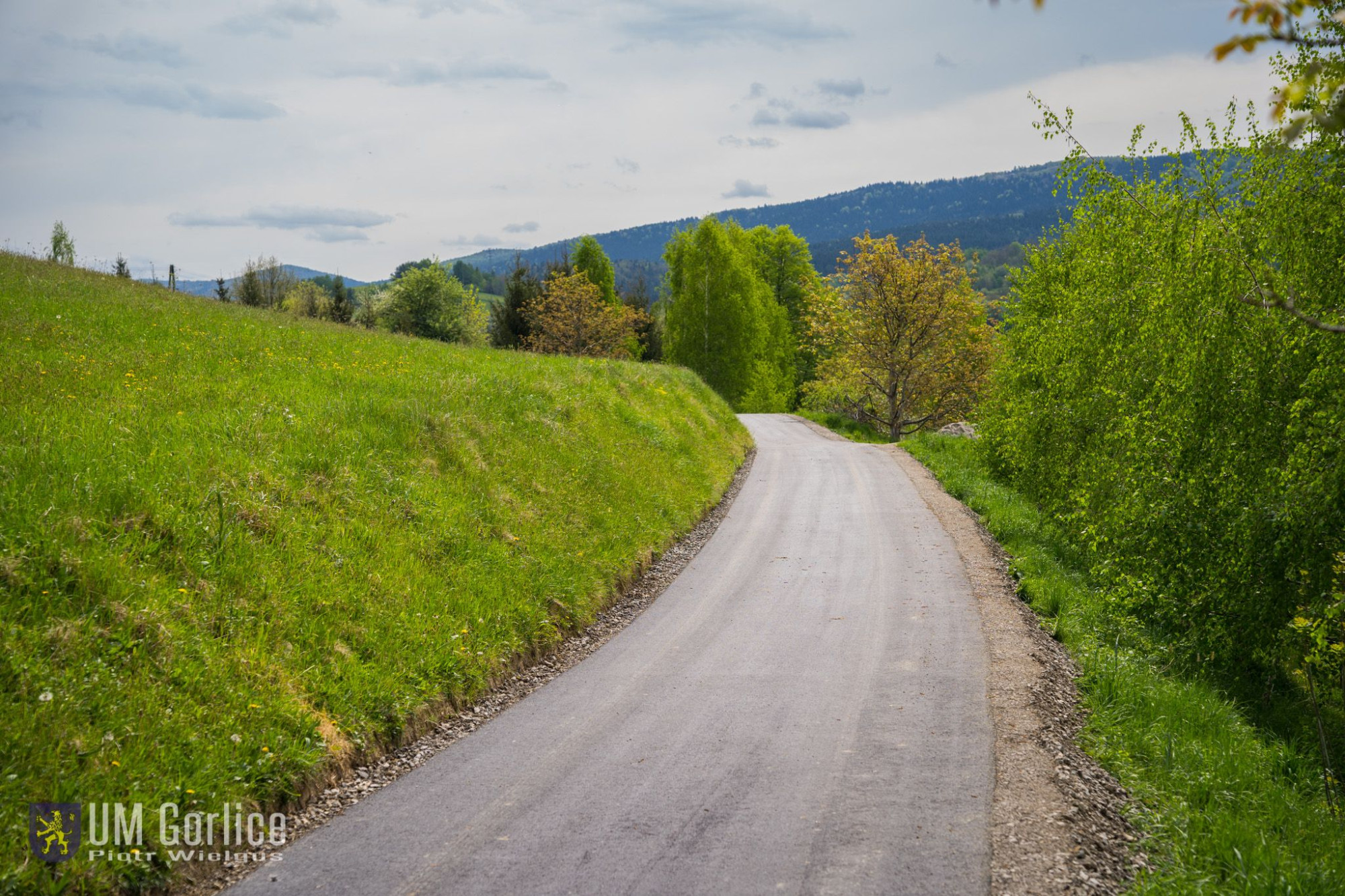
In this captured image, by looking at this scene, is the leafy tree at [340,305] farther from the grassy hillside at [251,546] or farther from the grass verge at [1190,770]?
the grass verge at [1190,770]

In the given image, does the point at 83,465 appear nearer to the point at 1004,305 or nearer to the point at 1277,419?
the point at 1277,419

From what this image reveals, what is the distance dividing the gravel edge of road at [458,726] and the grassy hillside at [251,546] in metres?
0.21

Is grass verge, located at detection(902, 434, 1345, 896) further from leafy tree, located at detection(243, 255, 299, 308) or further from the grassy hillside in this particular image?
leafy tree, located at detection(243, 255, 299, 308)

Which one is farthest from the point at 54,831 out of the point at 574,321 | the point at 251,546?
the point at 574,321

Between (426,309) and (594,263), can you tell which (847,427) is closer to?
(426,309)

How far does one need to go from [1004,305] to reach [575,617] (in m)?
22.1

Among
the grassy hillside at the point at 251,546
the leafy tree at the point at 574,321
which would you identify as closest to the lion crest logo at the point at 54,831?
the grassy hillside at the point at 251,546

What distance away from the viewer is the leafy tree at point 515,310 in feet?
201

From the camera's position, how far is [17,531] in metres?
6.88

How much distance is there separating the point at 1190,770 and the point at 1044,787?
5.02ft

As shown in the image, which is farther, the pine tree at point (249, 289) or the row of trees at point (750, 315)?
the pine tree at point (249, 289)

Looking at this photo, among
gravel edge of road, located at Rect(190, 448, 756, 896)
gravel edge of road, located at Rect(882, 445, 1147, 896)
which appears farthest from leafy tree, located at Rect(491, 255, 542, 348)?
gravel edge of road, located at Rect(882, 445, 1147, 896)

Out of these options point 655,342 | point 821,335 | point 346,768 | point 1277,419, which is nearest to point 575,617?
point 346,768

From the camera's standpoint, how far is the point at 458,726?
26.9 ft
